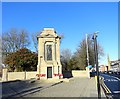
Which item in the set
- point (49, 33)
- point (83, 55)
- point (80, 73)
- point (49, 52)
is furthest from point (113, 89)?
point (83, 55)

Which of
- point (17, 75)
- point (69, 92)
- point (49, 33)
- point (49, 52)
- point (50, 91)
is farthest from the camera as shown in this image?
point (17, 75)

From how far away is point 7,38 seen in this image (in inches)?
2753

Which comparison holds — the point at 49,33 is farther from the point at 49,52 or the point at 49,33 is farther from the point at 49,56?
the point at 49,56

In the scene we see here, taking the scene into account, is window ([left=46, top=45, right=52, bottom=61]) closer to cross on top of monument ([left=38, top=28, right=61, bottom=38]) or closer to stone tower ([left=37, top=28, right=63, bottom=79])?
stone tower ([left=37, top=28, right=63, bottom=79])

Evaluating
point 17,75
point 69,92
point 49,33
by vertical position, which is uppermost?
point 49,33

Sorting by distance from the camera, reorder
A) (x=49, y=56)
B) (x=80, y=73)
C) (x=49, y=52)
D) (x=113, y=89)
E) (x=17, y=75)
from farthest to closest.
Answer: (x=80, y=73) < (x=17, y=75) < (x=49, y=52) < (x=49, y=56) < (x=113, y=89)

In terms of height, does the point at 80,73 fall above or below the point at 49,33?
below

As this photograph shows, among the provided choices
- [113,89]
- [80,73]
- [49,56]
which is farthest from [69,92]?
[80,73]

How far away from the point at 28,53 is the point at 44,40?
1005 cm

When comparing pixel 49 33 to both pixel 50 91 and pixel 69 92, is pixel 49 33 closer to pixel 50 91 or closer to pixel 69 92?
pixel 50 91

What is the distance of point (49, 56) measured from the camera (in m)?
48.9

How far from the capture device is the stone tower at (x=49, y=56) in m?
48.1

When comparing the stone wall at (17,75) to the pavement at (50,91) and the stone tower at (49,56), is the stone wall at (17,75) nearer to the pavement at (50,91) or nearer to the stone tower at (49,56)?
the stone tower at (49,56)

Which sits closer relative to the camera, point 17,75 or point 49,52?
point 49,52
